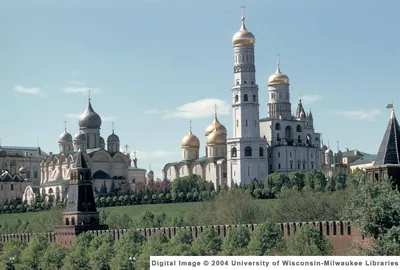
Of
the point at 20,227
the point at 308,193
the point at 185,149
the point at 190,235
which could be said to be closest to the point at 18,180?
the point at 185,149

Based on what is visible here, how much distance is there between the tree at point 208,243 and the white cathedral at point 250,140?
47.2m

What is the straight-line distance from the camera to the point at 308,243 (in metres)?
48.2

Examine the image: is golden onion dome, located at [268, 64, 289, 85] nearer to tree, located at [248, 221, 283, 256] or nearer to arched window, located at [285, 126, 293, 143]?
arched window, located at [285, 126, 293, 143]

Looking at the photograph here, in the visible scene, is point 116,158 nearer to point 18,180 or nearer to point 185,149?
point 185,149

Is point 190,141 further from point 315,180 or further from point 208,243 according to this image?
point 208,243

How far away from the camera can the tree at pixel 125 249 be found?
171 ft

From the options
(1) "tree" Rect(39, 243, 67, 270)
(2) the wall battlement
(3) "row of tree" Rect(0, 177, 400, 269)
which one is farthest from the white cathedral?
(1) "tree" Rect(39, 243, 67, 270)

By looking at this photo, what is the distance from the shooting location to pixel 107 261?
182 feet

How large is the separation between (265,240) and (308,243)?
11.2ft

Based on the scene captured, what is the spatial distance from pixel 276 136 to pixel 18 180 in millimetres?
34711

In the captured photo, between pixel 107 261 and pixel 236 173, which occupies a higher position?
pixel 236 173

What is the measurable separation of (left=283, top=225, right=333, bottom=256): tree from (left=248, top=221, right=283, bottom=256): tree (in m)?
0.71

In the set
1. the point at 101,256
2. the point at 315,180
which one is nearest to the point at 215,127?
the point at 315,180

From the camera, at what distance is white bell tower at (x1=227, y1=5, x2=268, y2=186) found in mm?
104750
